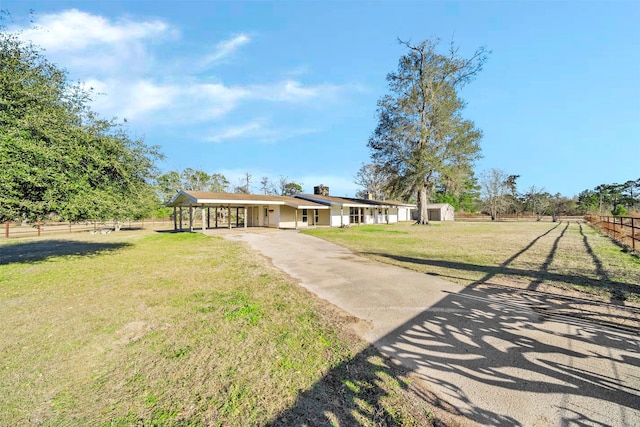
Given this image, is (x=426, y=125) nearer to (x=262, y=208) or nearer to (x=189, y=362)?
(x=262, y=208)

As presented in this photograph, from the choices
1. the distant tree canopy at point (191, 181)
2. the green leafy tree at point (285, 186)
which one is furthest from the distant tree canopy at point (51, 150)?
the green leafy tree at point (285, 186)

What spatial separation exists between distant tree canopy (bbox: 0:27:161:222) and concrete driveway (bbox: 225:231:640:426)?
25.8 ft

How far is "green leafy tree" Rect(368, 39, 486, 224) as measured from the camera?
25.3 meters

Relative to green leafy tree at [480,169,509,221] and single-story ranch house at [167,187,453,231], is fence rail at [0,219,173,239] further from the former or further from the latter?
green leafy tree at [480,169,509,221]

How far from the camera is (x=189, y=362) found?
2926 mm

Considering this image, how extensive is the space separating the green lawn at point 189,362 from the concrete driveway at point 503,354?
0.44 meters

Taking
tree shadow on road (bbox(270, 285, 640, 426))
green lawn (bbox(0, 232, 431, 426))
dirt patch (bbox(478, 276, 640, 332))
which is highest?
dirt patch (bbox(478, 276, 640, 332))

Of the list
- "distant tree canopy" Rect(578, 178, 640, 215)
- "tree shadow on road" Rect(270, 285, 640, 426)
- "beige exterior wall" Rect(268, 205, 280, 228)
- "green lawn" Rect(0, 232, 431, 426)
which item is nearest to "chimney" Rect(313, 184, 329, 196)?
"beige exterior wall" Rect(268, 205, 280, 228)

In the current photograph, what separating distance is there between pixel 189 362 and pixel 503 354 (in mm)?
3485

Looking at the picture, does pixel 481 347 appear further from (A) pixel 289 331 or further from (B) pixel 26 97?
(B) pixel 26 97

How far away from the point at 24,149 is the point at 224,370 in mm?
8042

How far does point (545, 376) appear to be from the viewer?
2516 mm

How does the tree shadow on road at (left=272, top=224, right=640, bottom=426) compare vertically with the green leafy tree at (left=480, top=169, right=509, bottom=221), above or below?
below

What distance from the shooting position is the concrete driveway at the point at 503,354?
213 centimetres
